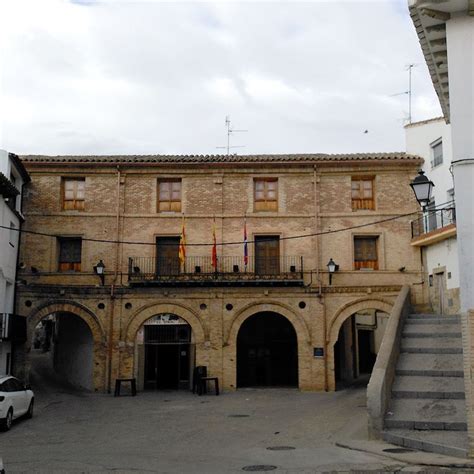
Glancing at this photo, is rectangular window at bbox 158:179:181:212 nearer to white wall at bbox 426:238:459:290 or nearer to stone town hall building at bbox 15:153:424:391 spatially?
stone town hall building at bbox 15:153:424:391

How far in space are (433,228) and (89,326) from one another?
14702mm

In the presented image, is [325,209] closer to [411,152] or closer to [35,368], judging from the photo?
[411,152]

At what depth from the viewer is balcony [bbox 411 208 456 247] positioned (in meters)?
22.9

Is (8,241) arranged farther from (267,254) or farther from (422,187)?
(422,187)

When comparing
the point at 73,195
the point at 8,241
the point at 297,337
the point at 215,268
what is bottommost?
the point at 297,337

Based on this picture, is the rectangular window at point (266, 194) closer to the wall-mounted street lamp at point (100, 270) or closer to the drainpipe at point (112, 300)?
the drainpipe at point (112, 300)

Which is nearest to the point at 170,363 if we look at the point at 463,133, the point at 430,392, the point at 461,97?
the point at 430,392

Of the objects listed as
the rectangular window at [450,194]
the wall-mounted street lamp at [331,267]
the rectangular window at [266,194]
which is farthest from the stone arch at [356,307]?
the rectangular window at [266,194]

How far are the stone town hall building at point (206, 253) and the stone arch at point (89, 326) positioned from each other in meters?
0.04

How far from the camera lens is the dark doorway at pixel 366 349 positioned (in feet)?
112

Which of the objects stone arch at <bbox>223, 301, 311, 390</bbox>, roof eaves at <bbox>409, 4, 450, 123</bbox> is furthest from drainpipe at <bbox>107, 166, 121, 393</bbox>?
roof eaves at <bbox>409, 4, 450, 123</bbox>

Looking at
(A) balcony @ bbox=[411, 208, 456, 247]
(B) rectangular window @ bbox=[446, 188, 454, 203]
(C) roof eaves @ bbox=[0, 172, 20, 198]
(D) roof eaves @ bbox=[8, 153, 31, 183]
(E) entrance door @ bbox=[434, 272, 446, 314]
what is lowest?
(E) entrance door @ bbox=[434, 272, 446, 314]

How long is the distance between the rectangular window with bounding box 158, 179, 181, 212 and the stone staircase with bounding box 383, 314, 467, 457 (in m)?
11.4

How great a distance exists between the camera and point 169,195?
2666 centimetres
